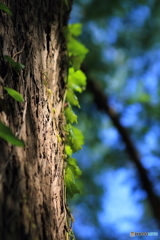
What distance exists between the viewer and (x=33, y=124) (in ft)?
4.03

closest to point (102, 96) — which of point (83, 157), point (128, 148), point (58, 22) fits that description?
point (128, 148)

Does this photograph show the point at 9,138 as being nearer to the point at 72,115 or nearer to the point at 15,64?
the point at 15,64

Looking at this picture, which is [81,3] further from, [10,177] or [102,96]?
[10,177]

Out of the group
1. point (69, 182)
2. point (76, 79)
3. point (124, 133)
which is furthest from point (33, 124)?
point (124, 133)

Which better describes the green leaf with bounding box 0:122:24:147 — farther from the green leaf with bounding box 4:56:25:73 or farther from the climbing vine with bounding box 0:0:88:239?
the green leaf with bounding box 4:56:25:73

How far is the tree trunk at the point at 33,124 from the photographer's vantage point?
3.34 ft

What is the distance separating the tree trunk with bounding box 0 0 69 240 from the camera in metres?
1.02

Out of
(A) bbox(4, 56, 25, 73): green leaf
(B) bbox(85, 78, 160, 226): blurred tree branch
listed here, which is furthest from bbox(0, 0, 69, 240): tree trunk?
(B) bbox(85, 78, 160, 226): blurred tree branch

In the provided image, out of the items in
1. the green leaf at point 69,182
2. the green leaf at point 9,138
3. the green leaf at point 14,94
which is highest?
the green leaf at point 14,94

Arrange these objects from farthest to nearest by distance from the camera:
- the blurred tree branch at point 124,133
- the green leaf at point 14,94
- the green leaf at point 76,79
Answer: the blurred tree branch at point 124,133 → the green leaf at point 76,79 → the green leaf at point 14,94

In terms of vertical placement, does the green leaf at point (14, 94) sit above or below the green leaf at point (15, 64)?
below

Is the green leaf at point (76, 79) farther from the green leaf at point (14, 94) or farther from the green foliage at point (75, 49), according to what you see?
the green leaf at point (14, 94)

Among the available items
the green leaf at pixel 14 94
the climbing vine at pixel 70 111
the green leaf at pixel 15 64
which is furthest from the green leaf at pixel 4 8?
the green leaf at pixel 14 94

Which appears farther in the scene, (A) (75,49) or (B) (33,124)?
(A) (75,49)
